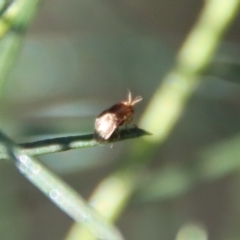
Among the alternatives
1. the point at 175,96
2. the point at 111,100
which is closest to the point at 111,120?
the point at 175,96

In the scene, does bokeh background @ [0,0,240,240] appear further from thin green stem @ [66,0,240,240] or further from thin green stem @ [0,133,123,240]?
thin green stem @ [0,133,123,240]

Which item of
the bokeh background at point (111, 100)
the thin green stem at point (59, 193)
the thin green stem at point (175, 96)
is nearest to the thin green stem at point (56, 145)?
the thin green stem at point (59, 193)

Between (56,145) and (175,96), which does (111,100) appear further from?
(56,145)

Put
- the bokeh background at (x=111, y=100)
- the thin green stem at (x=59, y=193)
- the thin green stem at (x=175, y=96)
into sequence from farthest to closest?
the bokeh background at (x=111, y=100)
the thin green stem at (x=175, y=96)
the thin green stem at (x=59, y=193)

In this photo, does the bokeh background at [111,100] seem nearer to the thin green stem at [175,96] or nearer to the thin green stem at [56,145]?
the thin green stem at [175,96]

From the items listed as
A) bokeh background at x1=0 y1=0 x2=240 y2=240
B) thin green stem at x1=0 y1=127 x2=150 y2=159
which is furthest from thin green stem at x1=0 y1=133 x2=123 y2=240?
bokeh background at x1=0 y1=0 x2=240 y2=240

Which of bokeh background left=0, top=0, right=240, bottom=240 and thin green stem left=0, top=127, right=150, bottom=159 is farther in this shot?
bokeh background left=0, top=0, right=240, bottom=240

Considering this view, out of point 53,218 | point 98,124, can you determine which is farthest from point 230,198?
point 98,124
